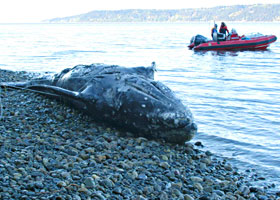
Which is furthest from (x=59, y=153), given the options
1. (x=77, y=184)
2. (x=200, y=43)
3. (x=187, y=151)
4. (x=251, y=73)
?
(x=200, y=43)

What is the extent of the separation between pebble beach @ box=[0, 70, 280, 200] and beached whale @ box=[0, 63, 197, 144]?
0.81 ft

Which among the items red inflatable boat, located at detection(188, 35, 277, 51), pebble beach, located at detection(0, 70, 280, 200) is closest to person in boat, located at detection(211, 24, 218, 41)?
red inflatable boat, located at detection(188, 35, 277, 51)

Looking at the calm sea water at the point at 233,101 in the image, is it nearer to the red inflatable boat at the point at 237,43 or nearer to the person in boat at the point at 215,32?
the red inflatable boat at the point at 237,43

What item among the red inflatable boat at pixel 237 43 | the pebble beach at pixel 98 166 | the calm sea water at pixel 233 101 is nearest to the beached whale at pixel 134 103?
the pebble beach at pixel 98 166

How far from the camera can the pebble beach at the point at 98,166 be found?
16.3ft

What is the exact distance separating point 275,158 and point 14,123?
5.80 m

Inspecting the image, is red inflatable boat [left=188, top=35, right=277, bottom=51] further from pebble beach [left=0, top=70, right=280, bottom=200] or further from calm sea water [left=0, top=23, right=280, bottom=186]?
pebble beach [left=0, top=70, right=280, bottom=200]

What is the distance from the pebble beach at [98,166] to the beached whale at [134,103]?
245mm

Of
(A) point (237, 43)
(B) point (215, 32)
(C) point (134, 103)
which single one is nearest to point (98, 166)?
(C) point (134, 103)

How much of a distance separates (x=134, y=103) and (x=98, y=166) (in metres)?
2.32

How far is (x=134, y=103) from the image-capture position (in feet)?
26.6

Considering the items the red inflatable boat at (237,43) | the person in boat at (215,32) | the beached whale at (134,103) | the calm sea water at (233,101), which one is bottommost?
the calm sea water at (233,101)

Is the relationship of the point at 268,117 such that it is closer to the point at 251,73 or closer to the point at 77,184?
the point at 77,184

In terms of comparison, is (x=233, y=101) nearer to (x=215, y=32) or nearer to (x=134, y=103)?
(x=134, y=103)
